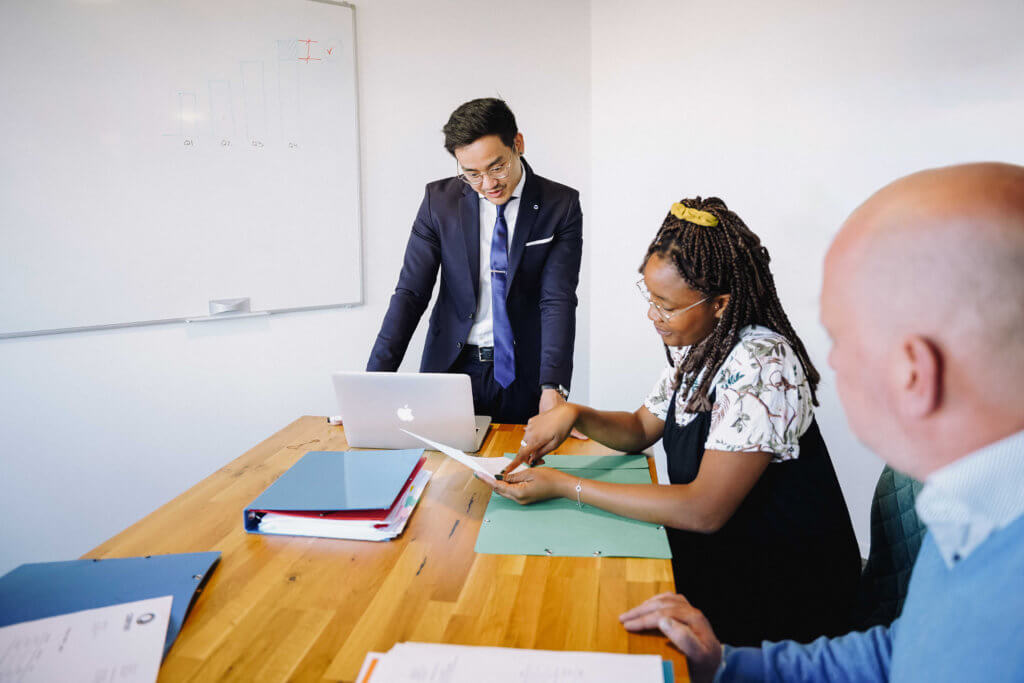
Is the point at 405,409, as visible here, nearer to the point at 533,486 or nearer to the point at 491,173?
the point at 533,486

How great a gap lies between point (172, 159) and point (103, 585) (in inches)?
71.8

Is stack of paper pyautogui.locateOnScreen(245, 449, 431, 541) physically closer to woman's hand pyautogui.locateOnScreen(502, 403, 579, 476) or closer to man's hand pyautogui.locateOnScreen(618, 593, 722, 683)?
woman's hand pyautogui.locateOnScreen(502, 403, 579, 476)

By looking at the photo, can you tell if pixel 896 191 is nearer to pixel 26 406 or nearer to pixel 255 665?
pixel 255 665

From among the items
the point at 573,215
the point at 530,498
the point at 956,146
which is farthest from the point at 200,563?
the point at 956,146

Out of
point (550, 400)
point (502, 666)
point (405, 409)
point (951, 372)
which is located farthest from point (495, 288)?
point (951, 372)

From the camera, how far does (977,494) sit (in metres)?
0.51

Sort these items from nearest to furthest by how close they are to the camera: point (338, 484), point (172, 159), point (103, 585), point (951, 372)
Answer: point (951, 372) → point (103, 585) → point (338, 484) → point (172, 159)

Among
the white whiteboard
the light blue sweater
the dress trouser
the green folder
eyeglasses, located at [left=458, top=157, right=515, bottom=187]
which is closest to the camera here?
the light blue sweater

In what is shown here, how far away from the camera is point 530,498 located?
126 cm

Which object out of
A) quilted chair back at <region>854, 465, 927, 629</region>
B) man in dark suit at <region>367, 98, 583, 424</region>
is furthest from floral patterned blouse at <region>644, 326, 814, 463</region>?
man in dark suit at <region>367, 98, 583, 424</region>

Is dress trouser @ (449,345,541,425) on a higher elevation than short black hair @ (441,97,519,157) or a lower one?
lower

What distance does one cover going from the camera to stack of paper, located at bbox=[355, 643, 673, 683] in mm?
786

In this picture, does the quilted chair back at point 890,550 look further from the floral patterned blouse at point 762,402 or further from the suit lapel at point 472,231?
the suit lapel at point 472,231

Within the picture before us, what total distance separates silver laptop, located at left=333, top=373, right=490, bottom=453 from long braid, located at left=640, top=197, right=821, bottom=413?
528 millimetres
